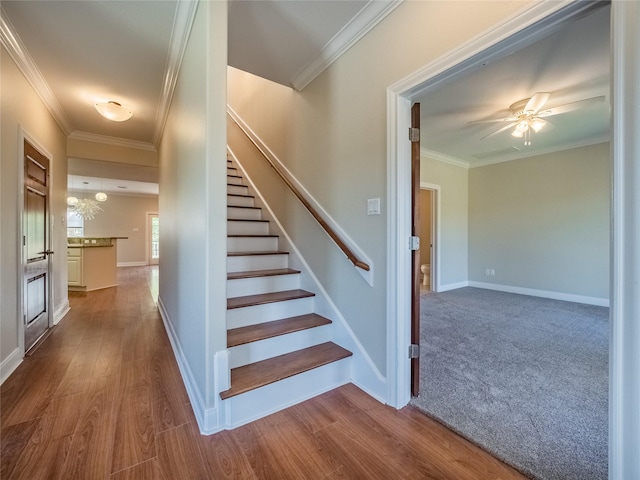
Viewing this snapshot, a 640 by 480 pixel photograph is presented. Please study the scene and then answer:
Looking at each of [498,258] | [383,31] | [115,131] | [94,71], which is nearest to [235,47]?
[383,31]

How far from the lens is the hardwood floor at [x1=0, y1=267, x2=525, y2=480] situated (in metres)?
1.26

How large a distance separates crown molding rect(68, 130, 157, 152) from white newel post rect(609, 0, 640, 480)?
5.24 m

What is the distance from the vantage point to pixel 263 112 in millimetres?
3432

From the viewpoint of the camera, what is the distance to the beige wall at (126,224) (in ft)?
29.2

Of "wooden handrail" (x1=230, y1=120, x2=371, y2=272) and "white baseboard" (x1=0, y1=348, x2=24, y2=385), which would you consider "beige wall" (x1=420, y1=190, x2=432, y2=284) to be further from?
"white baseboard" (x1=0, y1=348, x2=24, y2=385)

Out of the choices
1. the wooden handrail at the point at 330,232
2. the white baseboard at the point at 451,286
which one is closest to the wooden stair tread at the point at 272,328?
the wooden handrail at the point at 330,232

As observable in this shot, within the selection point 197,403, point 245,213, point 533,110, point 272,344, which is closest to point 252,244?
point 245,213

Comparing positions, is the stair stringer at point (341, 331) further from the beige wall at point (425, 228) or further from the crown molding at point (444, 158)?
the beige wall at point (425, 228)

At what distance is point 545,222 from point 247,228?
491 cm

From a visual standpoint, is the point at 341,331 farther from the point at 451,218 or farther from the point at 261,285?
the point at 451,218

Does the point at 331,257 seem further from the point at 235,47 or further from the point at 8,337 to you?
the point at 8,337

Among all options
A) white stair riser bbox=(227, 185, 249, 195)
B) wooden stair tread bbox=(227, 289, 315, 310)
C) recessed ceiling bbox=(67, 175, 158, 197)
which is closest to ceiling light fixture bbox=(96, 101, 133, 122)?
white stair riser bbox=(227, 185, 249, 195)

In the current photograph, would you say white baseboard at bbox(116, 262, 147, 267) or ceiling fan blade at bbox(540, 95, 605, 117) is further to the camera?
white baseboard at bbox(116, 262, 147, 267)

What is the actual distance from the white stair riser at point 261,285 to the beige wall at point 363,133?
0.94ft
